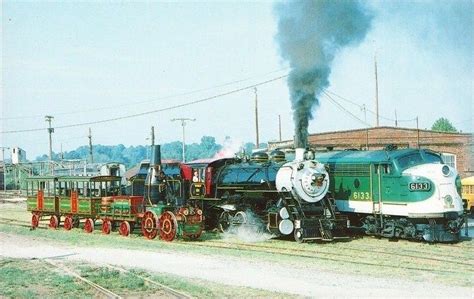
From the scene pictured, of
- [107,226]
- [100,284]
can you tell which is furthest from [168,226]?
[100,284]

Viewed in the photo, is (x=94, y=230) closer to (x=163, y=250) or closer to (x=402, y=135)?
(x=163, y=250)

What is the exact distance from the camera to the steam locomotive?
1909cm

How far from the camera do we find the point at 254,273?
12750 millimetres

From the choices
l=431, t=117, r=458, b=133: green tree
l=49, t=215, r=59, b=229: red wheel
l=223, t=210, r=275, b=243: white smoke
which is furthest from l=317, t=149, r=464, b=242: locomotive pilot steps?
l=431, t=117, r=458, b=133: green tree

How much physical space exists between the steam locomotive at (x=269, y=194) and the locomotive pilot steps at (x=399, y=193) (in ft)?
3.41

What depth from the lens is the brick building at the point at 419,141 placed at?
3994 cm

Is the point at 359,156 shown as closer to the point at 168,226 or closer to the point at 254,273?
the point at 168,226

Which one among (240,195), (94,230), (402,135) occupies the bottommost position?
(94,230)

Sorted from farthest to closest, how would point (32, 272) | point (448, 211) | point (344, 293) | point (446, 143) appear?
point (446, 143), point (448, 211), point (32, 272), point (344, 293)

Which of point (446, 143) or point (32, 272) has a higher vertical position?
point (446, 143)

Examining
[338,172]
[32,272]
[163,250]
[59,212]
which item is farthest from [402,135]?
[32,272]

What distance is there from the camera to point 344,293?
33.9 ft

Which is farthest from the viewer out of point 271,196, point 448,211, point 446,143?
point 446,143

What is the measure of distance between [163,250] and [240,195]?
4.76 m
